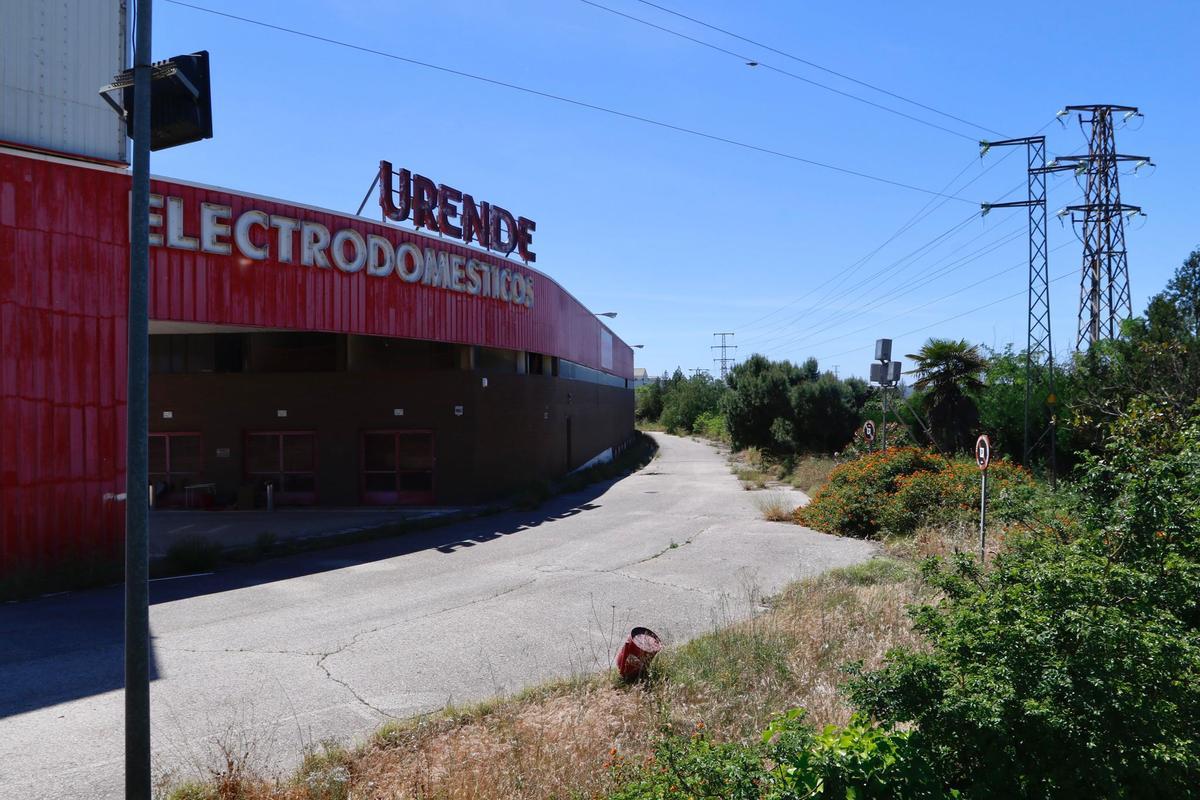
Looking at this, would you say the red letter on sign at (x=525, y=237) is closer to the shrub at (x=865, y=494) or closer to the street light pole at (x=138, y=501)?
the shrub at (x=865, y=494)

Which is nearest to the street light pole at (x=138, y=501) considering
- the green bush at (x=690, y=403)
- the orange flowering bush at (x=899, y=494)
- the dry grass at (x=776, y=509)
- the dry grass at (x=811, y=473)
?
the orange flowering bush at (x=899, y=494)

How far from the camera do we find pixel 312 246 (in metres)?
17.5

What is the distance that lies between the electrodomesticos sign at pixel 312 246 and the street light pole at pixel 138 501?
11329 millimetres

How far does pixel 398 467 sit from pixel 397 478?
31 cm

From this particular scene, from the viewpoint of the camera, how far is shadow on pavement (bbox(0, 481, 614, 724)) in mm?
7590

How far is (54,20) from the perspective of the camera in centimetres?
1271

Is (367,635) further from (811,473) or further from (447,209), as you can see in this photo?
(811,473)

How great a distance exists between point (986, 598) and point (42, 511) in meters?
13.6

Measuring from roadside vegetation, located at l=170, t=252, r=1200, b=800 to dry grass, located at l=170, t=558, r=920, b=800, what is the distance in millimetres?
21

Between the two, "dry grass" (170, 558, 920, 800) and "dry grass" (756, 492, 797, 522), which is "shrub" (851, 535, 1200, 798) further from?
"dry grass" (756, 492, 797, 522)

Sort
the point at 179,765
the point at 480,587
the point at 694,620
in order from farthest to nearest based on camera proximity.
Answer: the point at 480,587 < the point at 694,620 < the point at 179,765

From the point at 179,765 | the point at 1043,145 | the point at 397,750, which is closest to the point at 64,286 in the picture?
the point at 179,765

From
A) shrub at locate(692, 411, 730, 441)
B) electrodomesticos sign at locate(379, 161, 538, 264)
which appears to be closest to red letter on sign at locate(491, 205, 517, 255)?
electrodomesticos sign at locate(379, 161, 538, 264)

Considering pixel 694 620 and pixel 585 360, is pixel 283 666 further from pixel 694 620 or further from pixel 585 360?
pixel 585 360
